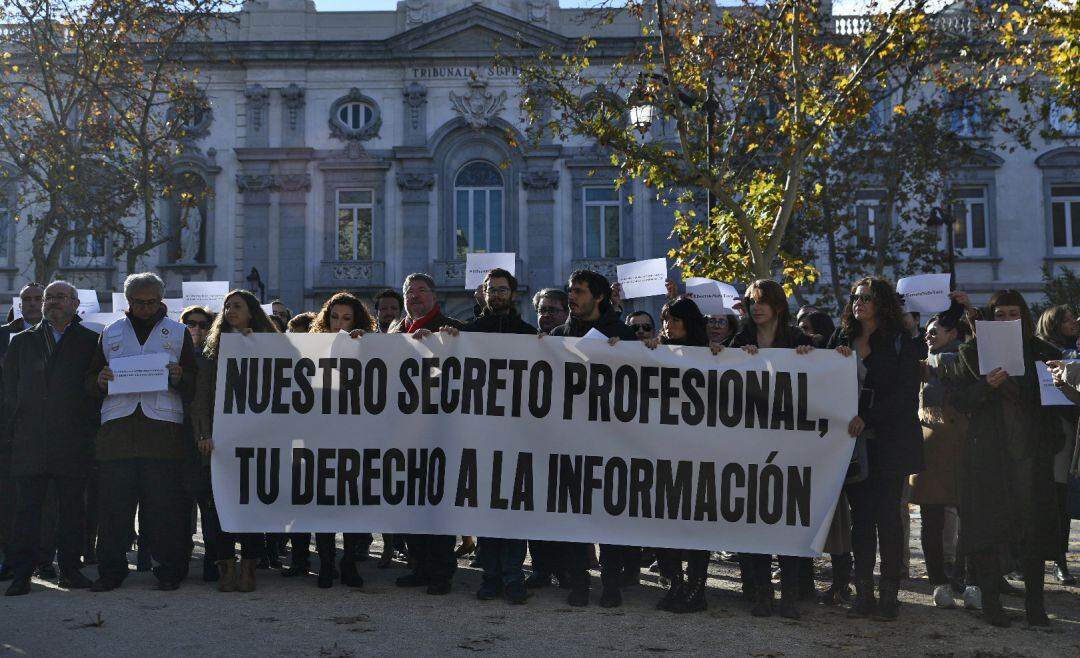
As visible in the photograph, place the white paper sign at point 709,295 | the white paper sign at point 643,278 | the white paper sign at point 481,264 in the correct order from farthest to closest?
the white paper sign at point 643,278 → the white paper sign at point 709,295 → the white paper sign at point 481,264

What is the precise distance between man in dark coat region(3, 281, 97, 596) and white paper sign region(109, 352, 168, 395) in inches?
20.6

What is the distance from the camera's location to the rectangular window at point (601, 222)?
31734 millimetres

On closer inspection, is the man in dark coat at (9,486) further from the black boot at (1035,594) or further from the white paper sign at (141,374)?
the black boot at (1035,594)

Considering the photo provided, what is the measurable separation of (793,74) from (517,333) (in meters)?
7.13

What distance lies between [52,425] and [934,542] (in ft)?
19.5

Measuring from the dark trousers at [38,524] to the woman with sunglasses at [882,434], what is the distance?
5076mm

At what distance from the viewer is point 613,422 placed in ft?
24.8

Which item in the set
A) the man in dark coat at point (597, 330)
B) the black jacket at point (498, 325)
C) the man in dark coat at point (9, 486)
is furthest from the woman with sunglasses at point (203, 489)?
the man in dark coat at point (597, 330)

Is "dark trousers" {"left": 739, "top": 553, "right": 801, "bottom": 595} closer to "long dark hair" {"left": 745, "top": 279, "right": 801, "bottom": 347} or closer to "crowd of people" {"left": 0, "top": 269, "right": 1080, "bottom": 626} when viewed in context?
"crowd of people" {"left": 0, "top": 269, "right": 1080, "bottom": 626}

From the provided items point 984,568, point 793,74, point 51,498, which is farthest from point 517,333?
point 793,74

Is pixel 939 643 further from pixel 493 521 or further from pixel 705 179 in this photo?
pixel 705 179

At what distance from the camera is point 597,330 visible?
7707 millimetres

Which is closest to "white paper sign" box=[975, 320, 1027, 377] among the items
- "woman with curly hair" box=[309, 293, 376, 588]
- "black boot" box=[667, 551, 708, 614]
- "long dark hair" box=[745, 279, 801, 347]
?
"long dark hair" box=[745, 279, 801, 347]

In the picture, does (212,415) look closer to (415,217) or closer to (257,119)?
(415,217)
